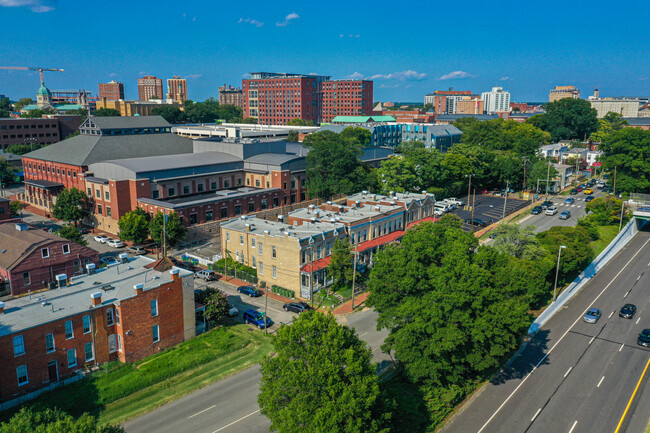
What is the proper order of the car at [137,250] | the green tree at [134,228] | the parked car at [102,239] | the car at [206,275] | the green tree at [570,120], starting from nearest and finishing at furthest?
the car at [206,275]
the car at [137,250]
the green tree at [134,228]
the parked car at [102,239]
the green tree at [570,120]

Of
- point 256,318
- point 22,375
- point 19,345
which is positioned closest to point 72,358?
point 22,375

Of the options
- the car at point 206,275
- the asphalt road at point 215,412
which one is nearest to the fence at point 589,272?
the asphalt road at point 215,412

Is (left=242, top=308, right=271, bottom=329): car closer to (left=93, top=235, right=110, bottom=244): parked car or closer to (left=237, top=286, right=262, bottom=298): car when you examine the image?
(left=237, top=286, right=262, bottom=298): car

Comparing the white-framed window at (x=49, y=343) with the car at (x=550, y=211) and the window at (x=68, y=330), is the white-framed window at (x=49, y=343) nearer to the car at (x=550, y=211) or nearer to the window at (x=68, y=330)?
the window at (x=68, y=330)

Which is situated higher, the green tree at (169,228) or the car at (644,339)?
the green tree at (169,228)

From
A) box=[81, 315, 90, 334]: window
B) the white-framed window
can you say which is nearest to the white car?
box=[81, 315, 90, 334]: window

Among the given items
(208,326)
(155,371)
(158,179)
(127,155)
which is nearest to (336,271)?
(208,326)

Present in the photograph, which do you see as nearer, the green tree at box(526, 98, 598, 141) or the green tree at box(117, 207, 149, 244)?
the green tree at box(117, 207, 149, 244)
